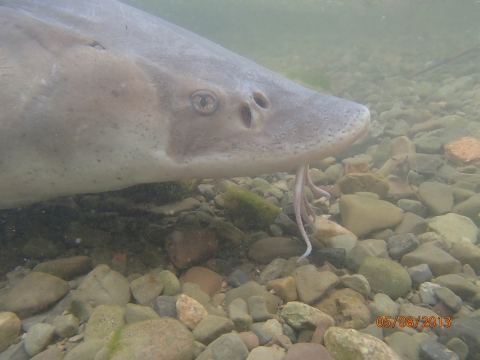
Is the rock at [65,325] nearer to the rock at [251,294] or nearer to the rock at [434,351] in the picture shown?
the rock at [251,294]

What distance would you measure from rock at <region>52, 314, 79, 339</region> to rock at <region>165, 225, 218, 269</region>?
71 cm

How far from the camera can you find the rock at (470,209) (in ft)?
10.4

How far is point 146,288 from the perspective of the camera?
196 cm

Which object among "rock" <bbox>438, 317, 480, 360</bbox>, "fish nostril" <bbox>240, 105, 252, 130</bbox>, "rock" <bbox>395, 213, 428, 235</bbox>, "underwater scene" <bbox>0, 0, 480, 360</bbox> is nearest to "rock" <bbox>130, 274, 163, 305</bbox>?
"underwater scene" <bbox>0, 0, 480, 360</bbox>

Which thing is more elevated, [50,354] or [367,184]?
[367,184]

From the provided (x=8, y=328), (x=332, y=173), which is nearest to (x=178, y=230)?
(x=8, y=328)

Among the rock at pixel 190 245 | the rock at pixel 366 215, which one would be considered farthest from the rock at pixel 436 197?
the rock at pixel 190 245

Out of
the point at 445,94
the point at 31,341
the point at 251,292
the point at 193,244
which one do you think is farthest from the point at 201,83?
the point at 445,94

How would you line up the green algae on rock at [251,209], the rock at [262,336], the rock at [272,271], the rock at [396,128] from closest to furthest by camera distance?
the rock at [262,336], the rock at [272,271], the green algae on rock at [251,209], the rock at [396,128]

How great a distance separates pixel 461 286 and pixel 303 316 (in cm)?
121

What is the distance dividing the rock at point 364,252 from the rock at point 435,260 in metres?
0.17

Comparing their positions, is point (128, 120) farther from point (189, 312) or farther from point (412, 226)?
point (412, 226)

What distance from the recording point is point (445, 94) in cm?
827

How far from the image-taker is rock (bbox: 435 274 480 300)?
2.07 metres
